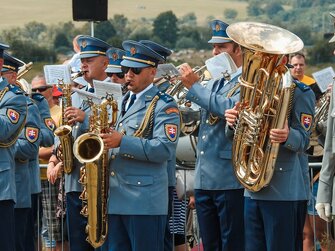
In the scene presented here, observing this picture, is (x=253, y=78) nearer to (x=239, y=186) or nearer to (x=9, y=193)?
(x=239, y=186)

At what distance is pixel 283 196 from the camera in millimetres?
7875

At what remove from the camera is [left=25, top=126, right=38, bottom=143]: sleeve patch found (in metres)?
9.19

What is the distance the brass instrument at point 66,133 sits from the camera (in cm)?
878

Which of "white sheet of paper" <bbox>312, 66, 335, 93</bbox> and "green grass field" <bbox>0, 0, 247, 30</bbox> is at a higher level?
"white sheet of paper" <bbox>312, 66, 335, 93</bbox>

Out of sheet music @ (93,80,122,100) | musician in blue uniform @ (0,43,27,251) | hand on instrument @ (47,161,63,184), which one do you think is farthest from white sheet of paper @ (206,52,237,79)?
hand on instrument @ (47,161,63,184)

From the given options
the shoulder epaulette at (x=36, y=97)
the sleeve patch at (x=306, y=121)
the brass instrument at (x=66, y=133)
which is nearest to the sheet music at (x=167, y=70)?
the brass instrument at (x=66, y=133)

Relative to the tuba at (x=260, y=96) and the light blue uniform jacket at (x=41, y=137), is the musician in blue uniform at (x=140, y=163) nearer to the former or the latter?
the tuba at (x=260, y=96)

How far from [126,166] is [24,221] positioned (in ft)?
5.56

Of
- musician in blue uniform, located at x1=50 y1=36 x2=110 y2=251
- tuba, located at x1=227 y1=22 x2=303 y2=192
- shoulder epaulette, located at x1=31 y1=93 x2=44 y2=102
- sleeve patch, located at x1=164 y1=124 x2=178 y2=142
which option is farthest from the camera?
shoulder epaulette, located at x1=31 y1=93 x2=44 y2=102

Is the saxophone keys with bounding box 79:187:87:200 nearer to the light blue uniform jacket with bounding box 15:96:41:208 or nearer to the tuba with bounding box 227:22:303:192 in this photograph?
the light blue uniform jacket with bounding box 15:96:41:208

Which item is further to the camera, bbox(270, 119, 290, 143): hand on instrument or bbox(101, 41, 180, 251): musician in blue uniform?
bbox(101, 41, 180, 251): musician in blue uniform

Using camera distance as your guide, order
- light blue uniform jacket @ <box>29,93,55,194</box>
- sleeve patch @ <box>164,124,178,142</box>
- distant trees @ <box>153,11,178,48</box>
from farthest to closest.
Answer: distant trees @ <box>153,11,178,48</box>, light blue uniform jacket @ <box>29,93,55,194</box>, sleeve patch @ <box>164,124,178,142</box>

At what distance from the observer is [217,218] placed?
8.63 meters

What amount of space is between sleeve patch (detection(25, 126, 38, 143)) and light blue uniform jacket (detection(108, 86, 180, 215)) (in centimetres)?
135
